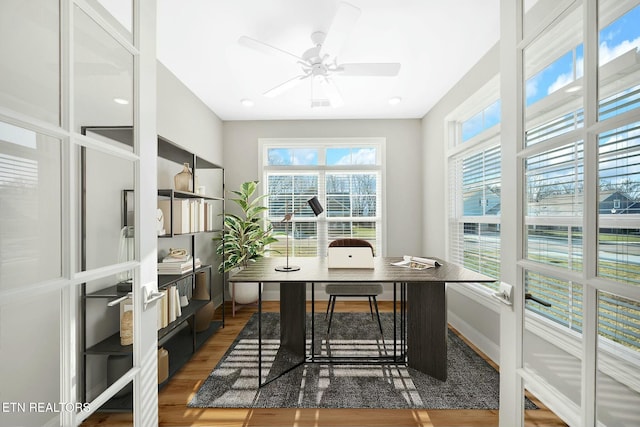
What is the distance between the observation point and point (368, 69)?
2.18 m

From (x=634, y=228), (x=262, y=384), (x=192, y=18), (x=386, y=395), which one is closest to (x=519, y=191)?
(x=634, y=228)

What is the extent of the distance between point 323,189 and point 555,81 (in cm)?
345

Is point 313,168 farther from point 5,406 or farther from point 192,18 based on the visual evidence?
point 5,406

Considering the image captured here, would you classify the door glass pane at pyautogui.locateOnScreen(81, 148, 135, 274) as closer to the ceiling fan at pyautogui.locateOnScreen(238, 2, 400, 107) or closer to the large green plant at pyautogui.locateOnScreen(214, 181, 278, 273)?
the ceiling fan at pyautogui.locateOnScreen(238, 2, 400, 107)

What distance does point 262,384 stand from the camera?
208 centimetres

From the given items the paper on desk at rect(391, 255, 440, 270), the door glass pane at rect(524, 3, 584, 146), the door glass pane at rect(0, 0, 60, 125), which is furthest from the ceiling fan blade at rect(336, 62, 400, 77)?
the door glass pane at rect(0, 0, 60, 125)

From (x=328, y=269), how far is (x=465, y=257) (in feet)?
5.59

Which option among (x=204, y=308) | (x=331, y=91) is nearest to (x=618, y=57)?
(x=331, y=91)

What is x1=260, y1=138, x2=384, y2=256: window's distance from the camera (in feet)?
13.8

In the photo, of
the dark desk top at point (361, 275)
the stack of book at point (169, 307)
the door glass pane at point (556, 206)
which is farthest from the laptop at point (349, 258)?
the door glass pane at point (556, 206)

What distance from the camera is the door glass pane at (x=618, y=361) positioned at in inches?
24.6

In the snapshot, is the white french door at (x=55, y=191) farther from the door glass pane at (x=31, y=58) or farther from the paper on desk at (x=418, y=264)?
the paper on desk at (x=418, y=264)

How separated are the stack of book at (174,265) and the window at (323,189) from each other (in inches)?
71.0

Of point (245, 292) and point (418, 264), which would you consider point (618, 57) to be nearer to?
point (418, 264)
